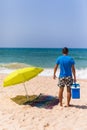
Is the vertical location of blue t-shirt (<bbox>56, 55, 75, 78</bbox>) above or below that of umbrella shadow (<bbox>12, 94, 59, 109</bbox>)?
above

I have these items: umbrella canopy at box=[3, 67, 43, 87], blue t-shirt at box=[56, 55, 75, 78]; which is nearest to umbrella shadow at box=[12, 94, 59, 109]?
umbrella canopy at box=[3, 67, 43, 87]

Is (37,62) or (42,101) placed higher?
(42,101)

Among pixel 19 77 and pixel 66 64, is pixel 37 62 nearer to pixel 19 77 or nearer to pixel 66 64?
pixel 19 77

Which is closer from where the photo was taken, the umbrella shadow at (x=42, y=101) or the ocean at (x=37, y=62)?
the umbrella shadow at (x=42, y=101)

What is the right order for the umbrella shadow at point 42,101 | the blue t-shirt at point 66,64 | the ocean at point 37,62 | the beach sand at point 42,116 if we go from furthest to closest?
the ocean at point 37,62, the umbrella shadow at point 42,101, the blue t-shirt at point 66,64, the beach sand at point 42,116

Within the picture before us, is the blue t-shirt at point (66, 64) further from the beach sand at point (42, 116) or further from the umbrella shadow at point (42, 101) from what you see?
the umbrella shadow at point (42, 101)

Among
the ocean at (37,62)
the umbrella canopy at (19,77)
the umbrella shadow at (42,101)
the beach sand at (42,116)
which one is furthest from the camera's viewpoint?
the ocean at (37,62)

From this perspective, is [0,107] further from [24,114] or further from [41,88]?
[41,88]

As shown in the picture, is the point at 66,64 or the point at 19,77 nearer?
the point at 66,64

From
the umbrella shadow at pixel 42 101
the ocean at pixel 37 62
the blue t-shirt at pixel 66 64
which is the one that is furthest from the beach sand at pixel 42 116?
the ocean at pixel 37 62

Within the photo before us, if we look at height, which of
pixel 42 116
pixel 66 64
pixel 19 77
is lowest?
pixel 42 116

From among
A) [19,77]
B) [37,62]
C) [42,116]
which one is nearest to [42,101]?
[19,77]

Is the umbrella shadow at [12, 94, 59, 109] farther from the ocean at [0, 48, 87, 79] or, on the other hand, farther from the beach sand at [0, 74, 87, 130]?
the ocean at [0, 48, 87, 79]

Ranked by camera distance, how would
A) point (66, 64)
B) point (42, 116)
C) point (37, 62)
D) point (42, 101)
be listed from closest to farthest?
point (42, 116)
point (66, 64)
point (42, 101)
point (37, 62)
